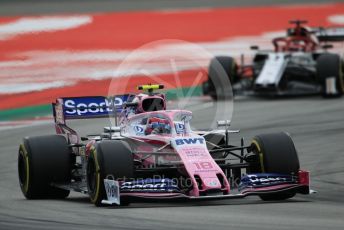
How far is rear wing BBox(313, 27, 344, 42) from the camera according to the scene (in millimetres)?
30047

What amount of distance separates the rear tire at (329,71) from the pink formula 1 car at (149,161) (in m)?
12.1

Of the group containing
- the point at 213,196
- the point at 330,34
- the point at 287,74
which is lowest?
the point at 213,196

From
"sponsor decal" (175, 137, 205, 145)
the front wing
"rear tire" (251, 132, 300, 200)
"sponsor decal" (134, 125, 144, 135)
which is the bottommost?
the front wing

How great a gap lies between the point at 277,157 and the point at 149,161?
1.69m

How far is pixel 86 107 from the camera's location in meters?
16.4

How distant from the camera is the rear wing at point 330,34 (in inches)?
1183

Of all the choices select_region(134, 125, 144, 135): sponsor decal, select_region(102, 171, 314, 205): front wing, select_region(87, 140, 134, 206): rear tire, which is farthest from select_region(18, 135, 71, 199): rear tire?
select_region(102, 171, 314, 205): front wing

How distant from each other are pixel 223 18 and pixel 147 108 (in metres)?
25.6

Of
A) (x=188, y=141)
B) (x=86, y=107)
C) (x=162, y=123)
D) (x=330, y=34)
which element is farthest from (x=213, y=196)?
(x=330, y=34)

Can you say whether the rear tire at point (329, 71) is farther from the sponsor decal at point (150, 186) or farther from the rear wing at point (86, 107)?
the sponsor decal at point (150, 186)

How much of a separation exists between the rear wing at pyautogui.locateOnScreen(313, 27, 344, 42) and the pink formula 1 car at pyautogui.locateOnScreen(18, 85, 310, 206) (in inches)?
574

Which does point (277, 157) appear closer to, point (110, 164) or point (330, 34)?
point (110, 164)

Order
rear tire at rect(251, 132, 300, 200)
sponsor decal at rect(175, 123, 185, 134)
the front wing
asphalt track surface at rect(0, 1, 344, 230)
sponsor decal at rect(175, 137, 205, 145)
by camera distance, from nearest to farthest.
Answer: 1. asphalt track surface at rect(0, 1, 344, 230)
2. the front wing
3. sponsor decal at rect(175, 137, 205, 145)
4. rear tire at rect(251, 132, 300, 200)
5. sponsor decal at rect(175, 123, 185, 134)

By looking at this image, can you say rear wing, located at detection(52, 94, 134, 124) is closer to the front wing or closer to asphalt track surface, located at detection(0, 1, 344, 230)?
asphalt track surface, located at detection(0, 1, 344, 230)
